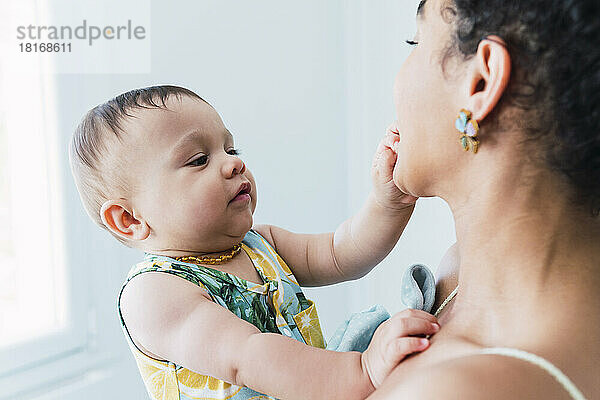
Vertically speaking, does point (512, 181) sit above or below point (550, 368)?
above

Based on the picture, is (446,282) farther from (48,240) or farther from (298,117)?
(298,117)

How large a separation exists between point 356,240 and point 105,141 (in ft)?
1.44

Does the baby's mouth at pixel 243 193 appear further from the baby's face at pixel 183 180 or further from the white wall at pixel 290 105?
the white wall at pixel 290 105

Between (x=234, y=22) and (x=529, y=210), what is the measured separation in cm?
124

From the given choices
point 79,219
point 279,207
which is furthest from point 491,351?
point 279,207

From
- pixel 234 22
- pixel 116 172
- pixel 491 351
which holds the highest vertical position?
pixel 234 22

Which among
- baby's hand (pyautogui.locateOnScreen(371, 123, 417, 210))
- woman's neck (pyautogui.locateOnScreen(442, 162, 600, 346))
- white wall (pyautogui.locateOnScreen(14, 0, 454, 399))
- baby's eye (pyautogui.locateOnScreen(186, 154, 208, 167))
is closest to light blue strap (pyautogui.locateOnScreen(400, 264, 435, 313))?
baby's hand (pyautogui.locateOnScreen(371, 123, 417, 210))

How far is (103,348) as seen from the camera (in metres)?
1.58

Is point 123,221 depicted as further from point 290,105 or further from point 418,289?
point 290,105

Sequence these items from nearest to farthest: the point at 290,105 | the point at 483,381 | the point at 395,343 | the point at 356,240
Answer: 1. the point at 483,381
2. the point at 395,343
3. the point at 356,240
4. the point at 290,105

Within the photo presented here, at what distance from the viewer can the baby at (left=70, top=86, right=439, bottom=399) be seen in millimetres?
808

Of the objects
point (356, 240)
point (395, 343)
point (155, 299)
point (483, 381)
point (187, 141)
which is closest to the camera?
point (483, 381)

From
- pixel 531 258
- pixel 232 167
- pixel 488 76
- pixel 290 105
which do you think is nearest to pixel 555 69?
pixel 488 76

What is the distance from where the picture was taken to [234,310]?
3.10 ft
